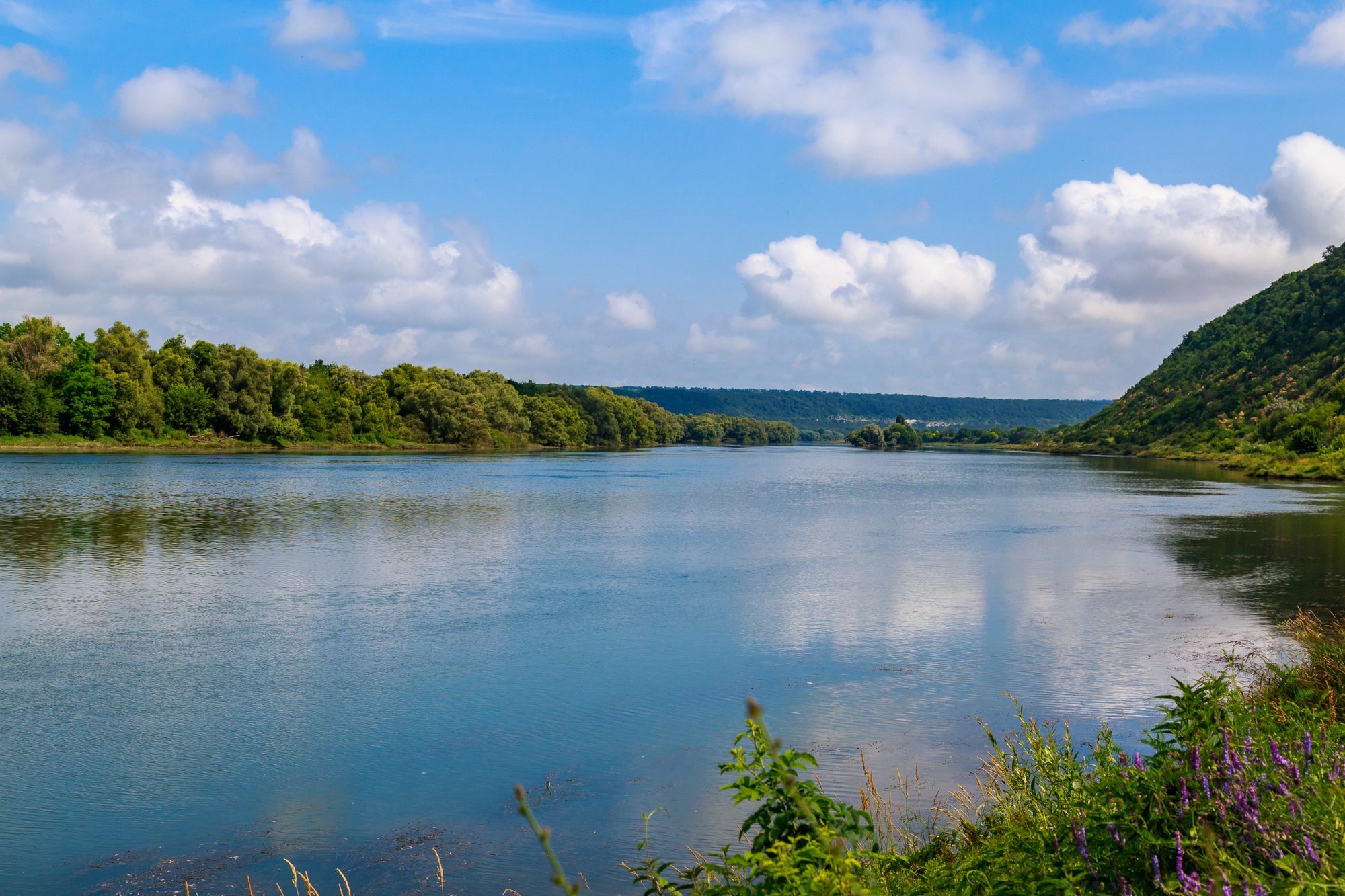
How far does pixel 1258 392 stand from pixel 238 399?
92398 mm

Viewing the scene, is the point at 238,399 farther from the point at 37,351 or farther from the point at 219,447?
the point at 37,351

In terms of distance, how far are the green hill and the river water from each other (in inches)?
1416

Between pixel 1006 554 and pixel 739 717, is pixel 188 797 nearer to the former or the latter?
pixel 739 717

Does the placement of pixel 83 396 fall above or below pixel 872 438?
above

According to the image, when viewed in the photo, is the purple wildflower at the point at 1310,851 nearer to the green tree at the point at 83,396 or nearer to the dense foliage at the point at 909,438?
the green tree at the point at 83,396

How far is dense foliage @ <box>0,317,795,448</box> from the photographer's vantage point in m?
78.2

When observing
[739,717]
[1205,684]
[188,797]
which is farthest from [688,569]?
[1205,684]

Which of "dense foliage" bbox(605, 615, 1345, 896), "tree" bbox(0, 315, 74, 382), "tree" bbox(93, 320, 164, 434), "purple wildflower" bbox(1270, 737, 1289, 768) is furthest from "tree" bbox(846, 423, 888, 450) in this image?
"purple wildflower" bbox(1270, 737, 1289, 768)

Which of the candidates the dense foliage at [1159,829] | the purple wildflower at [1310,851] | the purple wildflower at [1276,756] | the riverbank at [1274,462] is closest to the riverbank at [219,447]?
the riverbank at [1274,462]

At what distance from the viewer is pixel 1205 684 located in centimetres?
441

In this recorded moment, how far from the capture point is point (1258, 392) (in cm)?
8856

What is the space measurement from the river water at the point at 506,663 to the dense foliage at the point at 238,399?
5403 centimetres

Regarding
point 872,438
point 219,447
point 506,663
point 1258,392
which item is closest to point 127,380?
point 219,447

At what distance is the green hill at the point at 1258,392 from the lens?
63.1 meters
